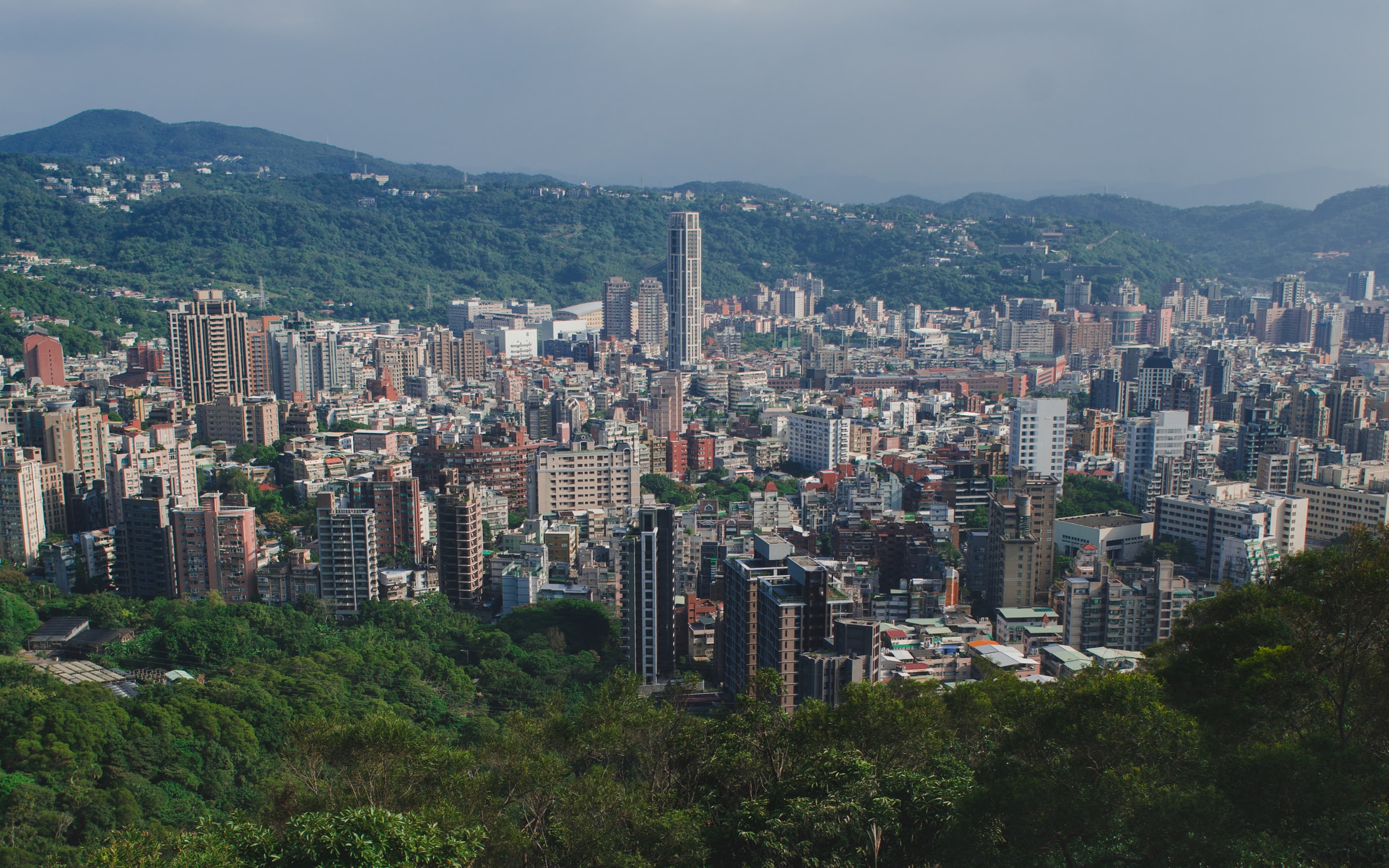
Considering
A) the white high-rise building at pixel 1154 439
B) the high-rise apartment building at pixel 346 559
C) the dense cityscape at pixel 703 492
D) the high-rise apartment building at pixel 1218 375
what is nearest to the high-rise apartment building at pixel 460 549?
the dense cityscape at pixel 703 492

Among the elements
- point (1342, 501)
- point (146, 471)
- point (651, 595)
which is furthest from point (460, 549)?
point (1342, 501)

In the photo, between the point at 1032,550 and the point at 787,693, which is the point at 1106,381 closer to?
the point at 1032,550

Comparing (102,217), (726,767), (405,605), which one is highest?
(102,217)

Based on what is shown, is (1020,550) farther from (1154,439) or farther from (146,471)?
(146,471)

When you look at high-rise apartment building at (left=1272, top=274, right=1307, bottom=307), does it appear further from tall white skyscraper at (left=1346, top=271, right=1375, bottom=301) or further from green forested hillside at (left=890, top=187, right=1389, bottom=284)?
green forested hillside at (left=890, top=187, right=1389, bottom=284)

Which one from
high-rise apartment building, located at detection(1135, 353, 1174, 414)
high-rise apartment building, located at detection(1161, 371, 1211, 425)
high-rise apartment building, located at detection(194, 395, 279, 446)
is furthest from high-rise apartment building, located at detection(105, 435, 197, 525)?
high-rise apartment building, located at detection(1135, 353, 1174, 414)

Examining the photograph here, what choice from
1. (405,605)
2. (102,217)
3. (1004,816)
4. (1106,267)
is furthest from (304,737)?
(1106,267)
